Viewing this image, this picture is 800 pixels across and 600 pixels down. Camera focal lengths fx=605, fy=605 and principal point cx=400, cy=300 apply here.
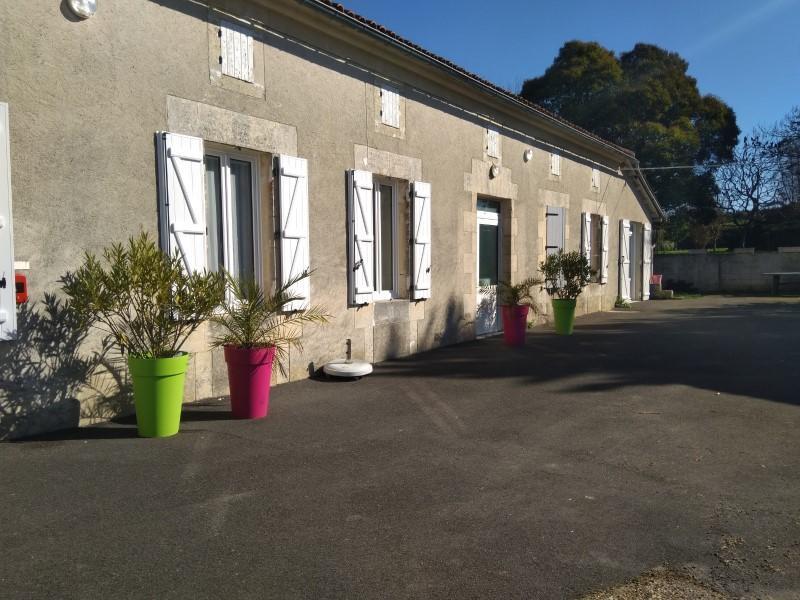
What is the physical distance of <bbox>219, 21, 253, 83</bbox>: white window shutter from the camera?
17.5 ft

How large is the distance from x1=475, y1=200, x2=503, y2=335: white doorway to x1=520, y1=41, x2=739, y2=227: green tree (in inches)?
640

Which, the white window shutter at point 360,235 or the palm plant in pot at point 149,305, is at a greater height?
the white window shutter at point 360,235

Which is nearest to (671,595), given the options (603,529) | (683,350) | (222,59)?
(603,529)

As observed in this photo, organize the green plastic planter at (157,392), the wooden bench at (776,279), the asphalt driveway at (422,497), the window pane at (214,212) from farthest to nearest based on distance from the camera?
1. the wooden bench at (776,279)
2. the window pane at (214,212)
3. the green plastic planter at (157,392)
4. the asphalt driveway at (422,497)

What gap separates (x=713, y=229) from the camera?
26312mm

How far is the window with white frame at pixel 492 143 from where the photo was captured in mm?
9266

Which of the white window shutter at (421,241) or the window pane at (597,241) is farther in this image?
the window pane at (597,241)

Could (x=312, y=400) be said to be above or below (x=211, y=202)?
below

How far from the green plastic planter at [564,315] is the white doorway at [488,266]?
0.95m

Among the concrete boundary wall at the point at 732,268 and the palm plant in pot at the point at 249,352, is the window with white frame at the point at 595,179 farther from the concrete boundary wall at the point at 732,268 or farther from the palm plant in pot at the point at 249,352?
the concrete boundary wall at the point at 732,268

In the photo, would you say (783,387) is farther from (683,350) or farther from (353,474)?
(353,474)

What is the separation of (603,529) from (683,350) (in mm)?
6053

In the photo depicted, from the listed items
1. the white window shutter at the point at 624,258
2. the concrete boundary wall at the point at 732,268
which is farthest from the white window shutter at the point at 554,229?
the concrete boundary wall at the point at 732,268

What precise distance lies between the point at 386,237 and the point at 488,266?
2.73 meters
